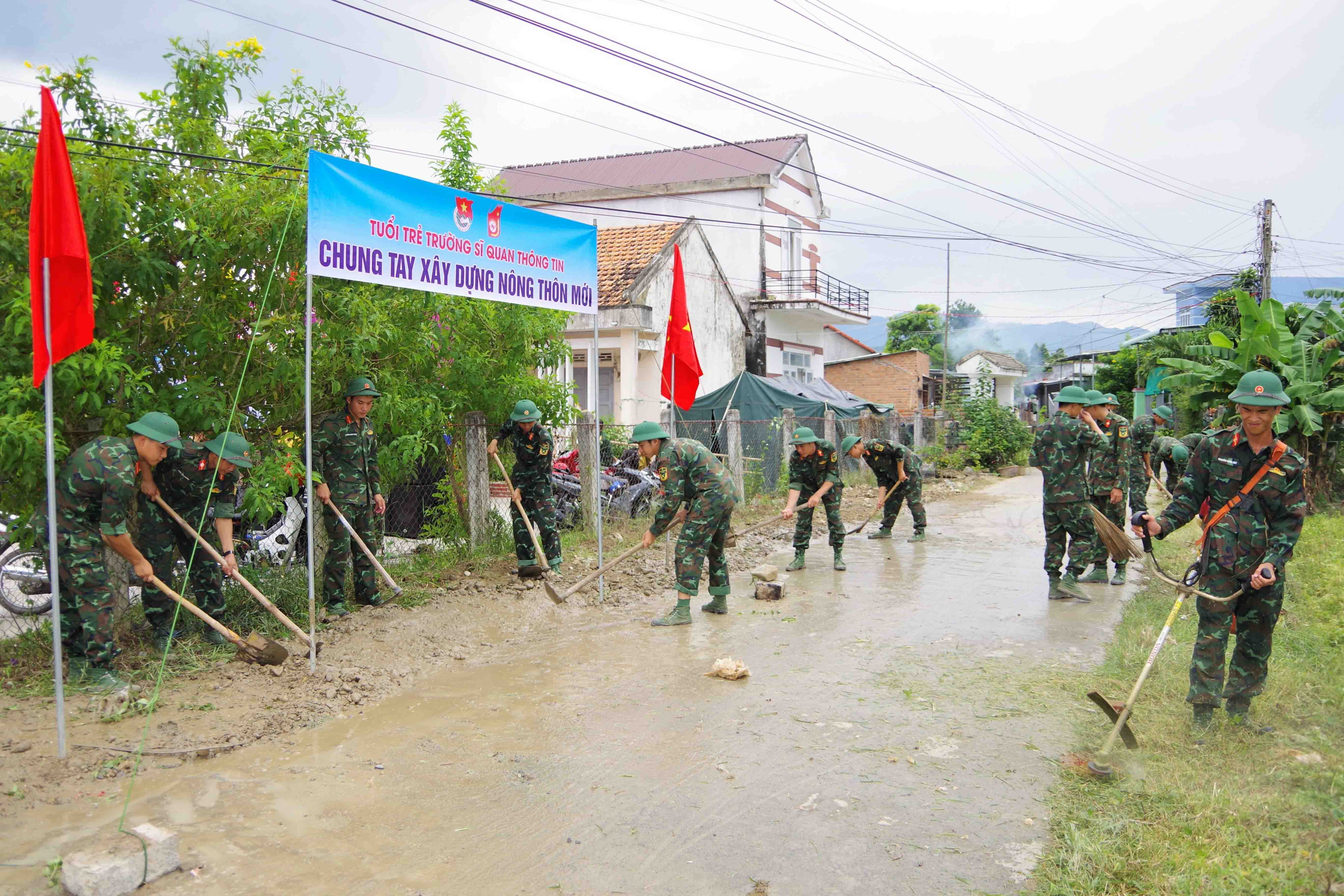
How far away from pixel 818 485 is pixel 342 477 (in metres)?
5.25

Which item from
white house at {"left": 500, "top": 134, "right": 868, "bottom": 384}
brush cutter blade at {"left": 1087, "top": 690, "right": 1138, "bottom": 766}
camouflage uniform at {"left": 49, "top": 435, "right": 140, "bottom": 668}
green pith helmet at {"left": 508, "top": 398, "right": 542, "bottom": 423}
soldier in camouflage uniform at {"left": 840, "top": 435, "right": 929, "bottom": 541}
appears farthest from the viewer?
white house at {"left": 500, "top": 134, "right": 868, "bottom": 384}

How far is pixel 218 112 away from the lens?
6320mm

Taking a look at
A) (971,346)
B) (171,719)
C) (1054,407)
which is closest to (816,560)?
(171,719)

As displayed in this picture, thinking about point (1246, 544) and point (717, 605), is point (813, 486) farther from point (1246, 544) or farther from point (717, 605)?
point (1246, 544)

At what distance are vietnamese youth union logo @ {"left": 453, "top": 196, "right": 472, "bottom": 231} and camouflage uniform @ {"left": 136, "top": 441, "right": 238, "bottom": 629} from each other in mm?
2367

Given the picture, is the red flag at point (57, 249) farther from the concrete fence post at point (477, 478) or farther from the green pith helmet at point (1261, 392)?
the green pith helmet at point (1261, 392)

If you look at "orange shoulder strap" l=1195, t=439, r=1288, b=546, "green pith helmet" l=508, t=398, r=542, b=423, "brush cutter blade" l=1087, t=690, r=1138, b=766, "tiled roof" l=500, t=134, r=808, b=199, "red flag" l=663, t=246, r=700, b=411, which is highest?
"tiled roof" l=500, t=134, r=808, b=199

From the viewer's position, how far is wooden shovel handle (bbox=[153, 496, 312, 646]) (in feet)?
18.2

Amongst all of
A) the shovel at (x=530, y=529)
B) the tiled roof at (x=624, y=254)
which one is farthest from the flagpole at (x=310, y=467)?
the tiled roof at (x=624, y=254)

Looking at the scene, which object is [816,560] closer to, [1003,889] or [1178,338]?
[1003,889]

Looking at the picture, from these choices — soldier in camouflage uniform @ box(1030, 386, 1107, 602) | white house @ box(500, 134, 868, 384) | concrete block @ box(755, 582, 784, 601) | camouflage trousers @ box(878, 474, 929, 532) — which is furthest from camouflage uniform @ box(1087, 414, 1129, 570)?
white house @ box(500, 134, 868, 384)

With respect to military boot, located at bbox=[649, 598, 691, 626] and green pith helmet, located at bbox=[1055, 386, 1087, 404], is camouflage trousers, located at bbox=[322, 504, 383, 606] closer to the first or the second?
military boot, located at bbox=[649, 598, 691, 626]

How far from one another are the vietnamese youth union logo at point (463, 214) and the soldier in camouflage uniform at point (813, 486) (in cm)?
439

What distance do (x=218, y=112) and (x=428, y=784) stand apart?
16.4 feet
